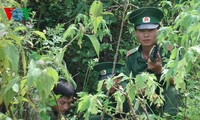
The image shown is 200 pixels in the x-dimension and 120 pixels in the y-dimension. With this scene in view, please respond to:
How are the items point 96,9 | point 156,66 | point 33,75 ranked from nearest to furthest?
point 33,75 → point 96,9 → point 156,66

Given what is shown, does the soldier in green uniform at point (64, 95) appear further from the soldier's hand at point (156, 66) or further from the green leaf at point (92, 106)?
the green leaf at point (92, 106)

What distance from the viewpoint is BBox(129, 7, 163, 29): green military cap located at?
10.4 feet

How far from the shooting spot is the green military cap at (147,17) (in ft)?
10.4

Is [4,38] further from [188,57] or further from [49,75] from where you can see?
[188,57]

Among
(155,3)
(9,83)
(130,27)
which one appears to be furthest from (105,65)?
(9,83)

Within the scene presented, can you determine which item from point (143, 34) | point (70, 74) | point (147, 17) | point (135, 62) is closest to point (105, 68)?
point (135, 62)

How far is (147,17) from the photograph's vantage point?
126 inches

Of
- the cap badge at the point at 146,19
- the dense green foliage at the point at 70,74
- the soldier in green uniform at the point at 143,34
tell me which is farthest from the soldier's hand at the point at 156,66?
the cap badge at the point at 146,19

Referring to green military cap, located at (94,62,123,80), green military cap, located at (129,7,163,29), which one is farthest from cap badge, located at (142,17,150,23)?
green military cap, located at (94,62,123,80)

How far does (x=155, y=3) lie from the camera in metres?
4.45

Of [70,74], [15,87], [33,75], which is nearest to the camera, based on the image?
[33,75]

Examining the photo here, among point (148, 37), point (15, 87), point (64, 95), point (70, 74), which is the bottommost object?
point (64, 95)

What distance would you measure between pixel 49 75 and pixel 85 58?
2757mm

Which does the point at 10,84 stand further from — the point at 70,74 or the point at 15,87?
the point at 70,74
